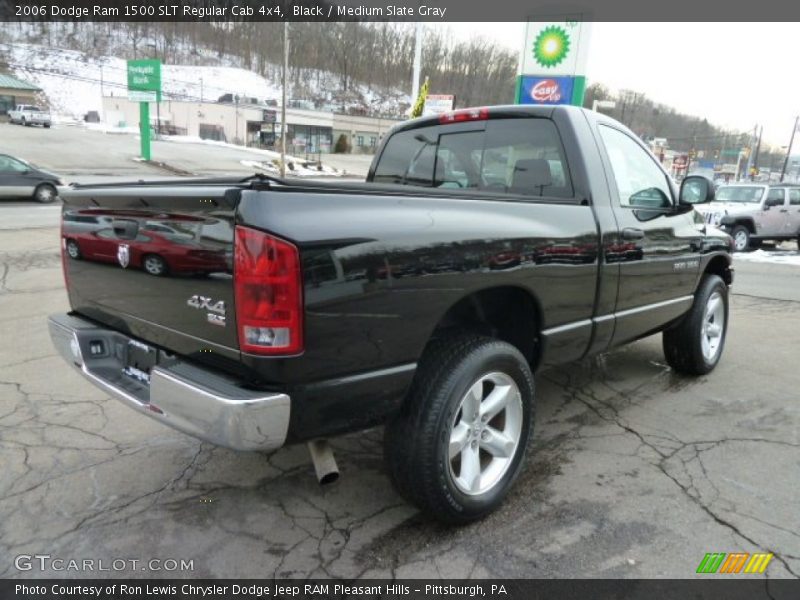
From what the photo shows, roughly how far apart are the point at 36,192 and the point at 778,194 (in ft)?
70.1

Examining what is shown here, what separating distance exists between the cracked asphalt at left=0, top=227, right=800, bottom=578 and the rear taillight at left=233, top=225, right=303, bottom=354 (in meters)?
1.03

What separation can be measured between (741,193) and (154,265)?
1731cm

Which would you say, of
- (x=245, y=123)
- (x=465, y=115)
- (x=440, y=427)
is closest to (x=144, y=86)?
(x=245, y=123)

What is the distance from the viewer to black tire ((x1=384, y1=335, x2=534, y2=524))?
236 cm

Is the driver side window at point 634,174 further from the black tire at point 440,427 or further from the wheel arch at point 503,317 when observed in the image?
the black tire at point 440,427

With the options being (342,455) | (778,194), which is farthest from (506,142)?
(778,194)

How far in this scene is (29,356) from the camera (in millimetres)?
4754

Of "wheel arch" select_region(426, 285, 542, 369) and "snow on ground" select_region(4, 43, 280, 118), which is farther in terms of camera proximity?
"snow on ground" select_region(4, 43, 280, 118)

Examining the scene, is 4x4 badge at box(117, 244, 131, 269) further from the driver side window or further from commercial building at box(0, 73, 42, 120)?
commercial building at box(0, 73, 42, 120)

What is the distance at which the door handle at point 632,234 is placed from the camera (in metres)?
3.39

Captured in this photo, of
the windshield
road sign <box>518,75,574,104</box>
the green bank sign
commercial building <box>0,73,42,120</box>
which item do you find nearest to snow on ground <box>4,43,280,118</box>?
commercial building <box>0,73,42,120</box>

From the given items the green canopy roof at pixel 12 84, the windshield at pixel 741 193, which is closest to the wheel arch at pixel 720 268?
the windshield at pixel 741 193

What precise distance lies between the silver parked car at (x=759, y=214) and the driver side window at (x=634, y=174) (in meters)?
12.8

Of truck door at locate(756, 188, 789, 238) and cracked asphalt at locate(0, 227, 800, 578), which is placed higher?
truck door at locate(756, 188, 789, 238)
